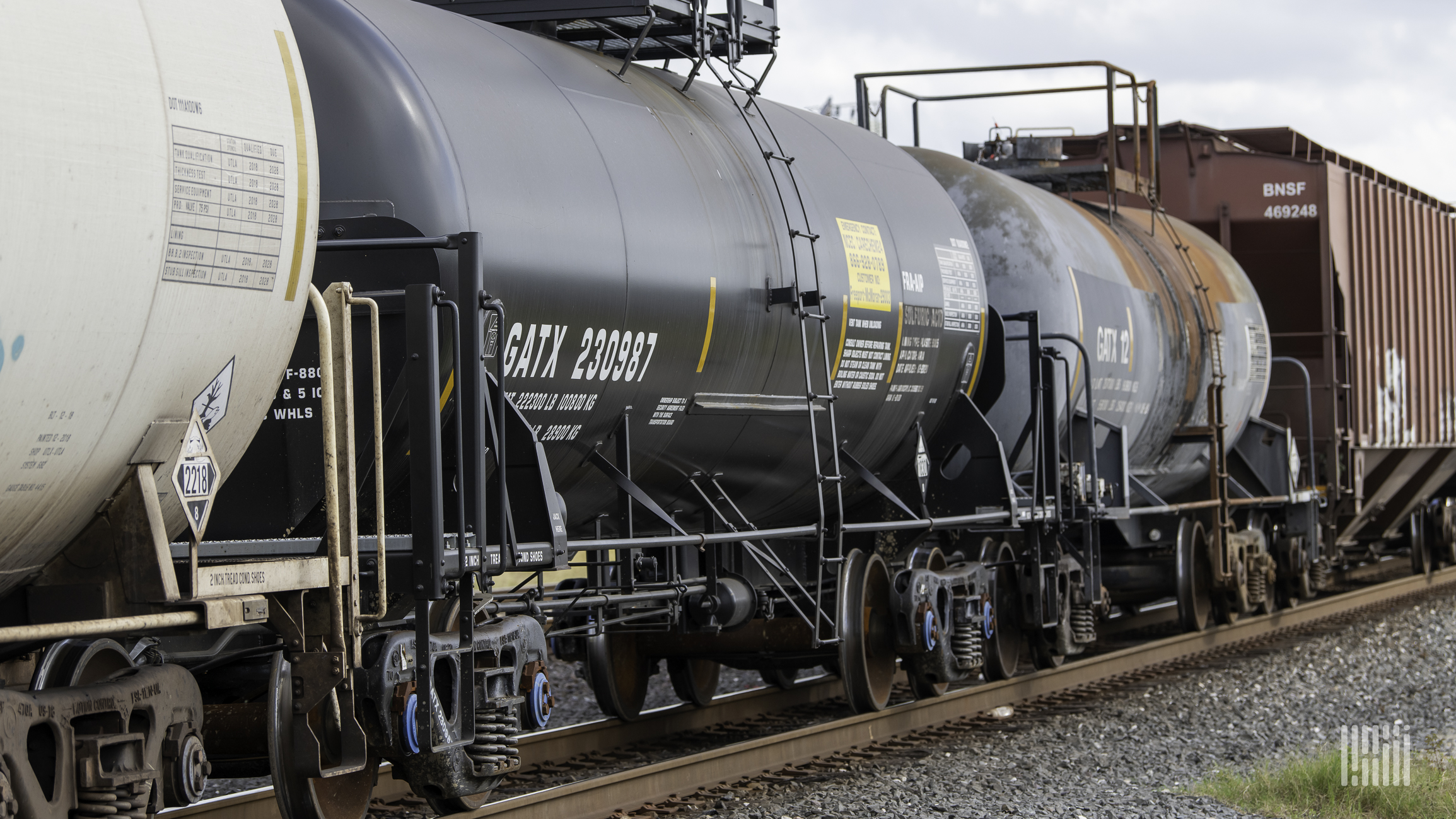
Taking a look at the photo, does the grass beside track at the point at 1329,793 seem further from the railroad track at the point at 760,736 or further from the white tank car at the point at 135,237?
the white tank car at the point at 135,237

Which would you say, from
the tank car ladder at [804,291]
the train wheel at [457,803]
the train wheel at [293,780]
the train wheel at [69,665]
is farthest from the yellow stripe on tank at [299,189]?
the tank car ladder at [804,291]

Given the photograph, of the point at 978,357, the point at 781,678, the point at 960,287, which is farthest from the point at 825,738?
the point at 960,287

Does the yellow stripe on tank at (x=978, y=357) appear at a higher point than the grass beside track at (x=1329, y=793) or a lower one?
higher

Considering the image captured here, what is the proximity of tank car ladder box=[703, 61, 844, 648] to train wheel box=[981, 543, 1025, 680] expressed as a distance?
2425mm

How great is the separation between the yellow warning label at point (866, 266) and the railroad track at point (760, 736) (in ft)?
7.58

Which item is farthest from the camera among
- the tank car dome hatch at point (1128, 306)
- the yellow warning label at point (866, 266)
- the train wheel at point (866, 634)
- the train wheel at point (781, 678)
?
the train wheel at point (781, 678)

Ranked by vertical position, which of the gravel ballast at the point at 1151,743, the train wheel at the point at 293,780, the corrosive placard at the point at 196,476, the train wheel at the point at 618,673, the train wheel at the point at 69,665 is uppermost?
the corrosive placard at the point at 196,476

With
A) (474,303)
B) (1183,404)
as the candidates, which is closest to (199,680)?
(474,303)

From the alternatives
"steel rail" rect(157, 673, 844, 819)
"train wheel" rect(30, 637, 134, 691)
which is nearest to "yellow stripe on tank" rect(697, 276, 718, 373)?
"steel rail" rect(157, 673, 844, 819)

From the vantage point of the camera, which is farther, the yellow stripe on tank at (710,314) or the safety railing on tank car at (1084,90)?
the safety railing on tank car at (1084,90)

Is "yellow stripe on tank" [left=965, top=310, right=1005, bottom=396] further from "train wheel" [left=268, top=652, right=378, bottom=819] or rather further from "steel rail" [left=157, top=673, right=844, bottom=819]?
"train wheel" [left=268, top=652, right=378, bottom=819]

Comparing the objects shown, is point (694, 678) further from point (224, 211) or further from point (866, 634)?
point (224, 211)

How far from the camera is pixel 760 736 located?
30.6 ft

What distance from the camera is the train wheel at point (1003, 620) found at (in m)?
10.1
